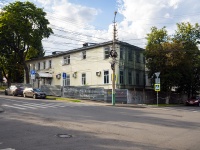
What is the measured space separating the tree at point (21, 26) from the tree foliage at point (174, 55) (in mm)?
18913

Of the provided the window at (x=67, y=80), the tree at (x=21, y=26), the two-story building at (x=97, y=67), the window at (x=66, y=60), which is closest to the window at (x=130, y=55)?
the two-story building at (x=97, y=67)

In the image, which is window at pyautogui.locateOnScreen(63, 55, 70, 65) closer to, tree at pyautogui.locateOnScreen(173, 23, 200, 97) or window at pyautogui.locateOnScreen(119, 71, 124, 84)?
window at pyautogui.locateOnScreen(119, 71, 124, 84)

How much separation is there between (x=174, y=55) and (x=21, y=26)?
25.0 meters

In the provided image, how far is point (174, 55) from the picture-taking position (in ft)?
109

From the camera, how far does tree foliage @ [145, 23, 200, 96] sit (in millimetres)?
33625

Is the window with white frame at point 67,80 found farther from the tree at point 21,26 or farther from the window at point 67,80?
the tree at point 21,26

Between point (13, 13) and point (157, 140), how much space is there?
38942 mm

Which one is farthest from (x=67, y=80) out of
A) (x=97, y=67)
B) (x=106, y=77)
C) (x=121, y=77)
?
(x=121, y=77)

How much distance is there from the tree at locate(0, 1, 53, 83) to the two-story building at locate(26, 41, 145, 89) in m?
4.63

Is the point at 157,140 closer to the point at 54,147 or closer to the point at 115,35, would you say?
the point at 54,147

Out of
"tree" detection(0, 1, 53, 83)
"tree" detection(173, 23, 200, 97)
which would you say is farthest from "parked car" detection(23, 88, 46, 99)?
"tree" detection(173, 23, 200, 97)

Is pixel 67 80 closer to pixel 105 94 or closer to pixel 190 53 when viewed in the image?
pixel 105 94

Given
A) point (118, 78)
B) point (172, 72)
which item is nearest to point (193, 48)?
point (172, 72)

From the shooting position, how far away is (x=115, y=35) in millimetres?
28797
